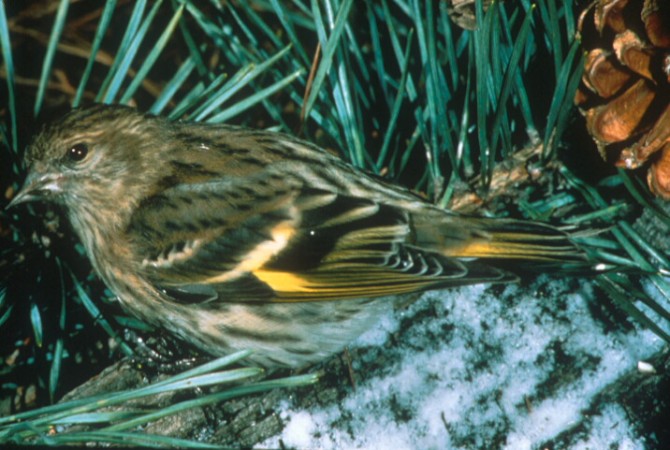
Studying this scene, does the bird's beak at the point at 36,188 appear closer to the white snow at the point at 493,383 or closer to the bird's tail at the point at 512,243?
the white snow at the point at 493,383

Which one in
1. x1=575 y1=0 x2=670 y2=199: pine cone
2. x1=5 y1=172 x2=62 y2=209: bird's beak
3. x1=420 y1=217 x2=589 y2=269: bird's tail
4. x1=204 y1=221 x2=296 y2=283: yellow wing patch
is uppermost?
x1=575 y1=0 x2=670 y2=199: pine cone

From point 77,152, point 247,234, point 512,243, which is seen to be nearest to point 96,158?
point 77,152

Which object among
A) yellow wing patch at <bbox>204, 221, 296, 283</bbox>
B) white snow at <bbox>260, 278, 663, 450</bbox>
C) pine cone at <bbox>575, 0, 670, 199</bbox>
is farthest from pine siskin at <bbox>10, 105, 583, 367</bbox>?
pine cone at <bbox>575, 0, 670, 199</bbox>

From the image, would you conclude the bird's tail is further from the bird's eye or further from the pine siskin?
the bird's eye

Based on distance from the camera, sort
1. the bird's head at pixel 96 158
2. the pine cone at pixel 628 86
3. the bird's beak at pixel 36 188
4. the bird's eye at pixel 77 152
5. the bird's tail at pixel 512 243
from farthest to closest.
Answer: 1. the bird's eye at pixel 77 152
2. the bird's head at pixel 96 158
3. the bird's beak at pixel 36 188
4. the bird's tail at pixel 512 243
5. the pine cone at pixel 628 86

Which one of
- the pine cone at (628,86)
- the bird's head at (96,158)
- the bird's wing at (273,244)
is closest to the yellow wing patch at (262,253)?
the bird's wing at (273,244)

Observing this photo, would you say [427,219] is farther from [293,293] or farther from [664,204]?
[664,204]

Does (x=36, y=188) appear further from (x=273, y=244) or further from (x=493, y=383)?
(x=493, y=383)
